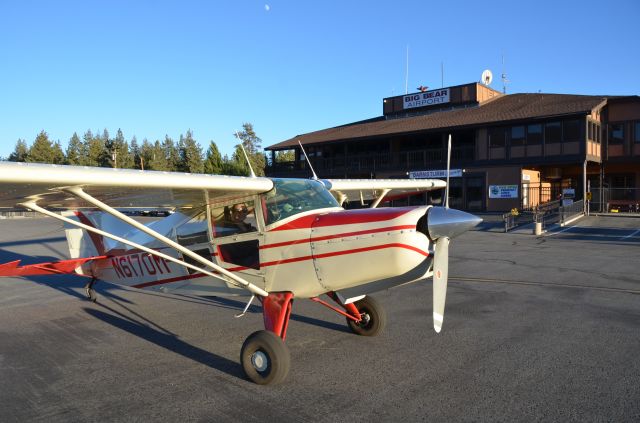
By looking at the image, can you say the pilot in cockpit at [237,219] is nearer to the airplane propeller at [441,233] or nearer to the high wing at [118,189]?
the high wing at [118,189]

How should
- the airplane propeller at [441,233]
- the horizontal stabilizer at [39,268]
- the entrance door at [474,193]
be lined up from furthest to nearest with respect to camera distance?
the entrance door at [474,193] → the horizontal stabilizer at [39,268] → the airplane propeller at [441,233]

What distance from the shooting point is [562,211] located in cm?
2342

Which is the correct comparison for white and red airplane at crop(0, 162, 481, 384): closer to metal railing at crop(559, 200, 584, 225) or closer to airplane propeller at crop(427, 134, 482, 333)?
airplane propeller at crop(427, 134, 482, 333)

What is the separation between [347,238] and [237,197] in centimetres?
165

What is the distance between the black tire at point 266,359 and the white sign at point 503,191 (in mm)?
27005

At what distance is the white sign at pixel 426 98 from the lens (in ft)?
120

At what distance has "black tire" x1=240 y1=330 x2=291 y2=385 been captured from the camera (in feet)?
15.6

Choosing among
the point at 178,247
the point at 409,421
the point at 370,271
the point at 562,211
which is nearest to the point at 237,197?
the point at 178,247

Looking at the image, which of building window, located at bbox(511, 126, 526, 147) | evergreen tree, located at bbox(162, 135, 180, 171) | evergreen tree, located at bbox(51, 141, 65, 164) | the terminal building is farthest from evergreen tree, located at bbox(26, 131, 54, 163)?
building window, located at bbox(511, 126, 526, 147)

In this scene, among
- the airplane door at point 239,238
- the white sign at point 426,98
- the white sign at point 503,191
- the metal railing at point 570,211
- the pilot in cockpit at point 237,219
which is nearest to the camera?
the airplane door at point 239,238

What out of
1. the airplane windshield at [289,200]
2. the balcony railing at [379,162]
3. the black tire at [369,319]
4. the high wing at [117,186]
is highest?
the balcony railing at [379,162]

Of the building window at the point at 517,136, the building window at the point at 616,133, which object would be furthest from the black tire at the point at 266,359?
the building window at the point at 616,133

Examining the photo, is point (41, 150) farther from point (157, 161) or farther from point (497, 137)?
point (497, 137)

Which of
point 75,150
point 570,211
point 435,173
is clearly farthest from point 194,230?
point 75,150
